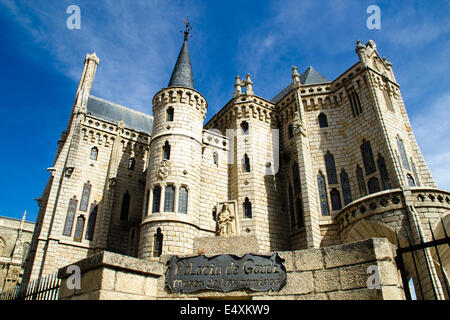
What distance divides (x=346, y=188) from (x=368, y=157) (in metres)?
2.23

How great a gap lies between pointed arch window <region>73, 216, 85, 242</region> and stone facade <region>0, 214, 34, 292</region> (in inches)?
697

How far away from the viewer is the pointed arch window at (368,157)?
19.0 meters

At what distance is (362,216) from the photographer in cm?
1612

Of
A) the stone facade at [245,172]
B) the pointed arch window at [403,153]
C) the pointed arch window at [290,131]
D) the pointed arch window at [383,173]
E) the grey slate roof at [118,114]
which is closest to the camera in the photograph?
the pointed arch window at [383,173]

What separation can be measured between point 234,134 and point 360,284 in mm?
18264

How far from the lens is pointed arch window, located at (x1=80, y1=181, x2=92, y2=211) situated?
73.9 ft

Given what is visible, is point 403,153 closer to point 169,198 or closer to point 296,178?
point 296,178

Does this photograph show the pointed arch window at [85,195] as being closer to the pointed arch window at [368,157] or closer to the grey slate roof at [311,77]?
the grey slate roof at [311,77]

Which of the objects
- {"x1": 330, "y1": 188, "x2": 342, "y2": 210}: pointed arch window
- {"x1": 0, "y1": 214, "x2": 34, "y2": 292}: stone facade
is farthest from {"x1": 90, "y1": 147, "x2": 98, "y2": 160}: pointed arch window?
{"x1": 0, "y1": 214, "x2": 34, "y2": 292}: stone facade

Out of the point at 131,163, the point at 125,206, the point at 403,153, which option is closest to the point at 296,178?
the point at 403,153

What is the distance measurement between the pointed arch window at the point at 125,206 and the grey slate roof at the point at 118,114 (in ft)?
24.5

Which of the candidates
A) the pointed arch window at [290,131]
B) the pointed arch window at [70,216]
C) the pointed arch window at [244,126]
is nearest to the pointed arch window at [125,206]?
the pointed arch window at [70,216]

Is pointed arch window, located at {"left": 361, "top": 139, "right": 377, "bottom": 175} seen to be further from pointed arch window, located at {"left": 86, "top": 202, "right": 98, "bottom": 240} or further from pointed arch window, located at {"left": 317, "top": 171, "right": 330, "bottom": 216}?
pointed arch window, located at {"left": 86, "top": 202, "right": 98, "bottom": 240}
